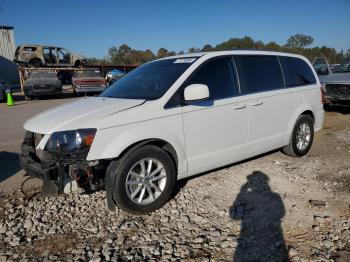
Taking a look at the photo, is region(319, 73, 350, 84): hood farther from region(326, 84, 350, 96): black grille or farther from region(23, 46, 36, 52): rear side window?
region(23, 46, 36, 52): rear side window

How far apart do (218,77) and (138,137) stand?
4.95 feet

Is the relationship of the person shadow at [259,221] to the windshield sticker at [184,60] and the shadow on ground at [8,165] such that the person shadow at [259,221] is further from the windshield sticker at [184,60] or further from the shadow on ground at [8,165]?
the shadow on ground at [8,165]

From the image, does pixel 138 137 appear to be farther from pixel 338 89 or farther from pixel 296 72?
pixel 338 89

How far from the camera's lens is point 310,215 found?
147 inches

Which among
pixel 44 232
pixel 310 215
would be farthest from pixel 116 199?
pixel 310 215

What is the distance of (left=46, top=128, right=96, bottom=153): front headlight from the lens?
3.46m

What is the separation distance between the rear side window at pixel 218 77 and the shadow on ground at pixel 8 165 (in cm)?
346

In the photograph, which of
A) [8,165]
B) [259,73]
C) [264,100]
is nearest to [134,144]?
[264,100]

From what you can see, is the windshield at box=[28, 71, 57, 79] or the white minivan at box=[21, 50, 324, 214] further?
the windshield at box=[28, 71, 57, 79]

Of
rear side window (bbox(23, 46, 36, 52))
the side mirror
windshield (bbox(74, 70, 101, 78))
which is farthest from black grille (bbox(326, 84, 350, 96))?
rear side window (bbox(23, 46, 36, 52))

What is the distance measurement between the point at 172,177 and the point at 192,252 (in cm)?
110

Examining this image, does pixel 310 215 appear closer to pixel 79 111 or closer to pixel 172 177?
pixel 172 177

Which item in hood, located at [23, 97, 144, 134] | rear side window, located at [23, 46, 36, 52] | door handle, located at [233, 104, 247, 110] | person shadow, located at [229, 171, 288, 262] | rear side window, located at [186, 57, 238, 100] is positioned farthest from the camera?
rear side window, located at [23, 46, 36, 52]

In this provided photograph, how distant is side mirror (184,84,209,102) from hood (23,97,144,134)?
0.54 meters
